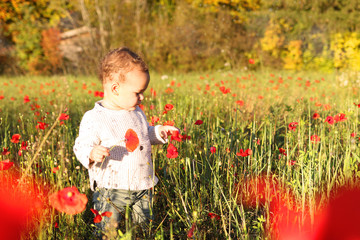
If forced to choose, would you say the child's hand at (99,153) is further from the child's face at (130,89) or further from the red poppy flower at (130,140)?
the child's face at (130,89)

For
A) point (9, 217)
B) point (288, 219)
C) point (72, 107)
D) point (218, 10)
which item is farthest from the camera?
point (218, 10)

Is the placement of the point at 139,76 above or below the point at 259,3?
below

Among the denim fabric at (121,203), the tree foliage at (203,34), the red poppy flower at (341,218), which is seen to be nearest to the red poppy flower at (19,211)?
the denim fabric at (121,203)

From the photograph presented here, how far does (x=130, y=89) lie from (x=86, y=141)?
13.9 inches

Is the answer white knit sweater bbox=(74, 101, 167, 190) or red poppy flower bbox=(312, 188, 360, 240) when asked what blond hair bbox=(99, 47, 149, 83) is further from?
red poppy flower bbox=(312, 188, 360, 240)

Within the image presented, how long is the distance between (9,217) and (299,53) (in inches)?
591

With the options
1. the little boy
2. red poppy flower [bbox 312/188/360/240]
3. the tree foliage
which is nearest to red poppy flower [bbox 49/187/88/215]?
the little boy

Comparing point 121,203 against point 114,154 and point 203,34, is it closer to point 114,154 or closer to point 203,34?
point 114,154

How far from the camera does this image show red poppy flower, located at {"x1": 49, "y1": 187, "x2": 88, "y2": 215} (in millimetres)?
946

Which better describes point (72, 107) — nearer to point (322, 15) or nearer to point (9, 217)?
point (9, 217)

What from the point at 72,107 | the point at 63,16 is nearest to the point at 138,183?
the point at 72,107

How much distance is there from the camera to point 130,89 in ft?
5.24

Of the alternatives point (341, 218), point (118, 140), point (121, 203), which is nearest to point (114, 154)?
point (118, 140)

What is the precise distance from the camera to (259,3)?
716 inches
